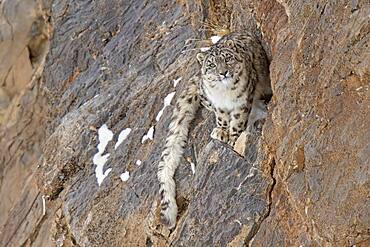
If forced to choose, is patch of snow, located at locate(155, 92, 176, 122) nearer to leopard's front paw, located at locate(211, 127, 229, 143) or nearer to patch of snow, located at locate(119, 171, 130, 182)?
patch of snow, located at locate(119, 171, 130, 182)

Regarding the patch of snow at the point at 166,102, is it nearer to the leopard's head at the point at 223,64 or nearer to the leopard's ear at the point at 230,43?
the leopard's head at the point at 223,64

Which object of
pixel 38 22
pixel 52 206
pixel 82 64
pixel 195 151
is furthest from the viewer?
pixel 38 22

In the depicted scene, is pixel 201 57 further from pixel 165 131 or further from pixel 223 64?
pixel 165 131

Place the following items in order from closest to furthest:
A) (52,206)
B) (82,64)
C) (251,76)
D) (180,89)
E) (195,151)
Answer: (251,76) → (195,151) → (180,89) → (52,206) → (82,64)

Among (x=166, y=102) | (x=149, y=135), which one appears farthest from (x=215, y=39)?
(x=149, y=135)

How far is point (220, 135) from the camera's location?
30.2 ft

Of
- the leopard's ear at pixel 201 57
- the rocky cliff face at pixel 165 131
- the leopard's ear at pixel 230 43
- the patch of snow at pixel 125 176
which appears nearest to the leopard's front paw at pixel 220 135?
the rocky cliff face at pixel 165 131

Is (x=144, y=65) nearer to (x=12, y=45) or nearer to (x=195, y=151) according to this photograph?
(x=195, y=151)

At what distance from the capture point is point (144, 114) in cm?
1091

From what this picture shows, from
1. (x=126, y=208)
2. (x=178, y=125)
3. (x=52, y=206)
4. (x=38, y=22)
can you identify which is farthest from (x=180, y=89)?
(x=38, y=22)

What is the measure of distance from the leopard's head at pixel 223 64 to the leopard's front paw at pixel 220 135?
0.49 metres

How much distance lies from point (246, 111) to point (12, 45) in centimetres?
772

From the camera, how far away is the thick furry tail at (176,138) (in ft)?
31.2

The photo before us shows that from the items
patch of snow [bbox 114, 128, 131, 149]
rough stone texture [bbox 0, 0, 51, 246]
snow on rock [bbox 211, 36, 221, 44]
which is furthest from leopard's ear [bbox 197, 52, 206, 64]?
rough stone texture [bbox 0, 0, 51, 246]
